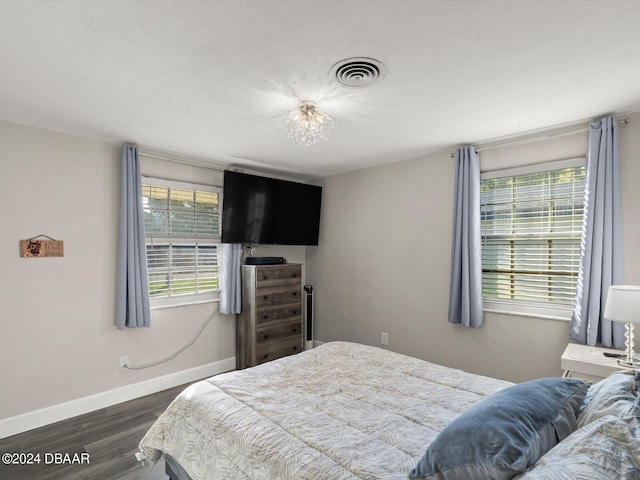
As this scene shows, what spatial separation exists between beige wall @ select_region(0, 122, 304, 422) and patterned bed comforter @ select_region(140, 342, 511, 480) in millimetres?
1592

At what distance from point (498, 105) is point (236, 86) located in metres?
1.80

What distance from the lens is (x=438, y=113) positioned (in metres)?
2.55

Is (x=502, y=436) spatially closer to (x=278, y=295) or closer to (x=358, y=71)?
(x=358, y=71)

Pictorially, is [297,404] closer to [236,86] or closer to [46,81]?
[236,86]

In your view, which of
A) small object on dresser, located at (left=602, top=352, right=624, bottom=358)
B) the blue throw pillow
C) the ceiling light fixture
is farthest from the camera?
the ceiling light fixture

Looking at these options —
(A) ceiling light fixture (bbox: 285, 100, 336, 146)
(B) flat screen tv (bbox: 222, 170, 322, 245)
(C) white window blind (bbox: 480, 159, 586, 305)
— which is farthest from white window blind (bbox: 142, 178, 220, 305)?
(C) white window blind (bbox: 480, 159, 586, 305)

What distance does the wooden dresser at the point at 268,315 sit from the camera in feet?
12.8

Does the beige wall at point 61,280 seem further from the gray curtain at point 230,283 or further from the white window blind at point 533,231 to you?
the white window blind at point 533,231

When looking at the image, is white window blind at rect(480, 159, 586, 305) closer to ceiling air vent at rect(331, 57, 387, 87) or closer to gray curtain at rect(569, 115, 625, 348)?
gray curtain at rect(569, 115, 625, 348)

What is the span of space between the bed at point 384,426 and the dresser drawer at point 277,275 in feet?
5.48

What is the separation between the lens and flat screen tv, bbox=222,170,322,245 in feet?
12.7

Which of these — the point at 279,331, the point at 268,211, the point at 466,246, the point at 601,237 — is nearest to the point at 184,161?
the point at 268,211

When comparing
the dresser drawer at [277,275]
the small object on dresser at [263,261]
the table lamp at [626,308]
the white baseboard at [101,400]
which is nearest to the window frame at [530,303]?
the table lamp at [626,308]

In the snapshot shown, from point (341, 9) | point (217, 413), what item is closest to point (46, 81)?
point (341, 9)
